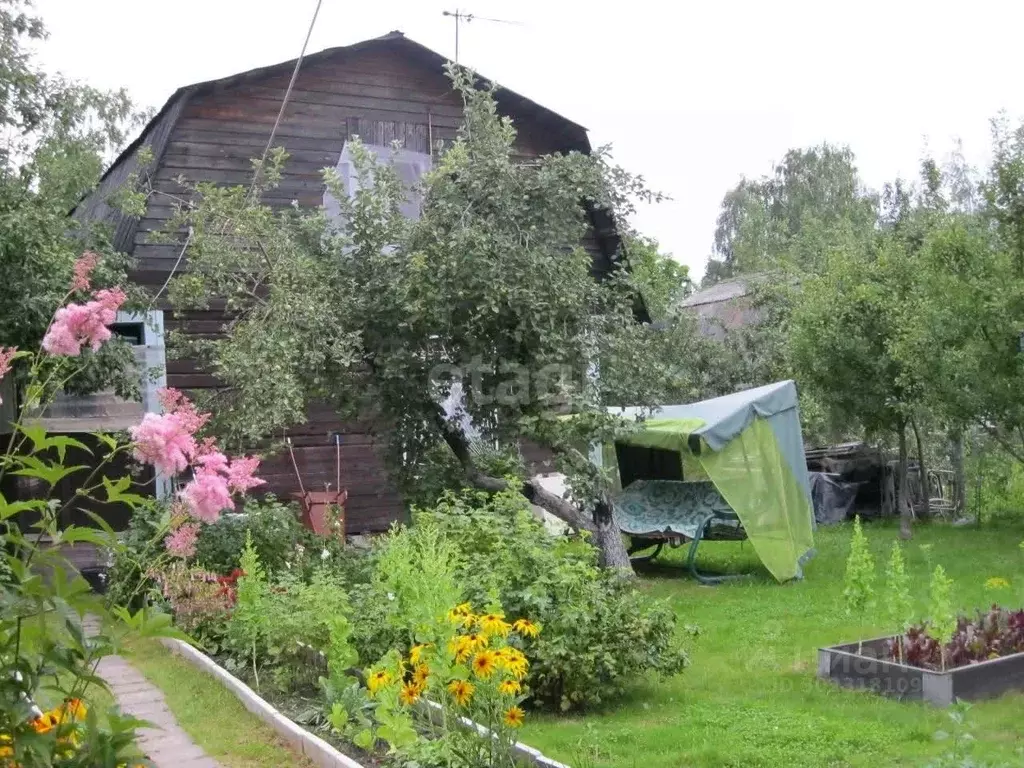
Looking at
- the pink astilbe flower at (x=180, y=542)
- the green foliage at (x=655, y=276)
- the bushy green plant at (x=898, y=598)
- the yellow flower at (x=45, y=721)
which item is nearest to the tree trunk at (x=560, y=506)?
the green foliage at (x=655, y=276)

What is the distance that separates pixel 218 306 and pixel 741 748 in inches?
369

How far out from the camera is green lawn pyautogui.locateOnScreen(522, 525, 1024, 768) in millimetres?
5387

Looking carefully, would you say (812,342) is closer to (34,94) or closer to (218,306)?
(218,306)

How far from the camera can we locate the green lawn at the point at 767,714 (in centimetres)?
539

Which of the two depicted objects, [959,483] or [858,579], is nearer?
[858,579]

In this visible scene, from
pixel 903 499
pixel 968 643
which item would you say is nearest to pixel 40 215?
pixel 968 643

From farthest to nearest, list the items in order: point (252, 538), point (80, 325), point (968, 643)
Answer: point (252, 538)
point (968, 643)
point (80, 325)

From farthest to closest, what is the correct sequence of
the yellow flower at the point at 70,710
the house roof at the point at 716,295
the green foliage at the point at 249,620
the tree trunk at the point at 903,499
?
1. the house roof at the point at 716,295
2. the tree trunk at the point at 903,499
3. the green foliage at the point at 249,620
4. the yellow flower at the point at 70,710

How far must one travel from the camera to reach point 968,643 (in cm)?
678

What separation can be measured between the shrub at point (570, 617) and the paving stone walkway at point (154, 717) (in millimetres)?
1758

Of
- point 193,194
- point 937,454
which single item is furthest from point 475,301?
point 937,454

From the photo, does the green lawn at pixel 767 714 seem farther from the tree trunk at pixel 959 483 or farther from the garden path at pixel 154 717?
the tree trunk at pixel 959 483

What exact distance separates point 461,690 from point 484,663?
20 centimetres

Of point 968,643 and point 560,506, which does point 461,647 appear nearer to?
point 968,643
